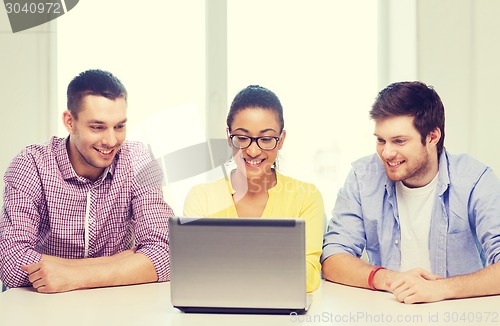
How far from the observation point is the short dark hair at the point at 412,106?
2346 mm

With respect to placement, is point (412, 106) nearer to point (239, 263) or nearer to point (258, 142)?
point (258, 142)

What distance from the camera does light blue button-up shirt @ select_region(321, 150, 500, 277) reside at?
2.30 m

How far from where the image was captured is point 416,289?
5.98ft

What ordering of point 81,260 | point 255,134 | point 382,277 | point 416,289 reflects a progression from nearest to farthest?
1. point 416,289
2. point 382,277
3. point 81,260
4. point 255,134

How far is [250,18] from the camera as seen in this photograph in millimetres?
3768

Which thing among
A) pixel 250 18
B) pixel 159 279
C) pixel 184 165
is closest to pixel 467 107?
pixel 250 18

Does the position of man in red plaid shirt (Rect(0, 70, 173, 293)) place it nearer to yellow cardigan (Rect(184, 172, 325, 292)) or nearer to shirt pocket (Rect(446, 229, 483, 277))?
yellow cardigan (Rect(184, 172, 325, 292))

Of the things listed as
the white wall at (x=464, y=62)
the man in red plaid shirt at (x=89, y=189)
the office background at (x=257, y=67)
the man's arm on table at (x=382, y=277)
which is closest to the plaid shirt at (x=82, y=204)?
the man in red plaid shirt at (x=89, y=189)

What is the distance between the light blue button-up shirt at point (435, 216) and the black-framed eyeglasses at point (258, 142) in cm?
34

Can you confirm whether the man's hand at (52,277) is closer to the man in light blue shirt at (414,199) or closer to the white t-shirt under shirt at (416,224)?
the man in light blue shirt at (414,199)

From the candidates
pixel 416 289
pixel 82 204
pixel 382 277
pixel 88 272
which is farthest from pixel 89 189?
pixel 416 289

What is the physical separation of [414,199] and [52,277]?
1281mm

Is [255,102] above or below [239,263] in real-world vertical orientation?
above

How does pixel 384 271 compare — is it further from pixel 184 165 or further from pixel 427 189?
pixel 184 165
